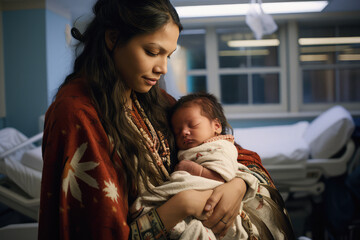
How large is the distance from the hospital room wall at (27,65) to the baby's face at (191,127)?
7.58ft

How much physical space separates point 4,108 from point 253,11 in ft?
8.45

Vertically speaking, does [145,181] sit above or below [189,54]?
below

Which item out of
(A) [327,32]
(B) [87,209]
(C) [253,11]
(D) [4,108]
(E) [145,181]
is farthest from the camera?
(A) [327,32]

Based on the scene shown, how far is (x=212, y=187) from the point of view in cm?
92

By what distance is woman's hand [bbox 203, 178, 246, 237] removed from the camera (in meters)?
0.87

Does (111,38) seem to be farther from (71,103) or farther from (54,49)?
(54,49)

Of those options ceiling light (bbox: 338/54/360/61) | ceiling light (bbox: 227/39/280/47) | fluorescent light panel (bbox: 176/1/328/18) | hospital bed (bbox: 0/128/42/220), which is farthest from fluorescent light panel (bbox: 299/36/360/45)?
hospital bed (bbox: 0/128/42/220)

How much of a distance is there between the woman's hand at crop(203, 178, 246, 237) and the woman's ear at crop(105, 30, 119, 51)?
54 centimetres

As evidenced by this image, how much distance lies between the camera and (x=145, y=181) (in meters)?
0.87

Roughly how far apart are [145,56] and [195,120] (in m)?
0.34

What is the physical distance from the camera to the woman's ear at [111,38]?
35.3 inches

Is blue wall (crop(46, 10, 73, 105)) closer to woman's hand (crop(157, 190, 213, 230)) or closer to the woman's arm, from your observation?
the woman's arm

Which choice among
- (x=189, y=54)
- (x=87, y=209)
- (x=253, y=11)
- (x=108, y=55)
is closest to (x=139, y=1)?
(x=108, y=55)

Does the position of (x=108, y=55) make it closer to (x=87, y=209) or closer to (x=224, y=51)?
(x=87, y=209)
